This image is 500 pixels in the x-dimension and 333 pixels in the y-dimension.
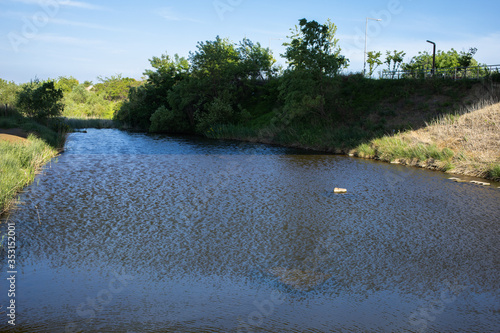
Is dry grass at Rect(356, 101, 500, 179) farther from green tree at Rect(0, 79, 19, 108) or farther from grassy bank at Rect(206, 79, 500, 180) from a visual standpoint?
green tree at Rect(0, 79, 19, 108)

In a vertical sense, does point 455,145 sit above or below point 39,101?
below

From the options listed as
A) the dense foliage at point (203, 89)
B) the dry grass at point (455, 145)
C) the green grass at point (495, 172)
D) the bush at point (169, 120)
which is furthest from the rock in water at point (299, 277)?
the bush at point (169, 120)

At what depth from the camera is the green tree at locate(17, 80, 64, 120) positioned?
2936 centimetres

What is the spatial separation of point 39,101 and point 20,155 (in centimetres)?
1572

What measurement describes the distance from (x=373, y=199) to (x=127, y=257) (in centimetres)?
853

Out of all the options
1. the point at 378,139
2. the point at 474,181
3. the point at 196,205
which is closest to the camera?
the point at 196,205

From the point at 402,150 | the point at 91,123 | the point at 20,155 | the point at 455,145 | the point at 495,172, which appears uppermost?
the point at 91,123

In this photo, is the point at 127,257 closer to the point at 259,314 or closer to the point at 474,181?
the point at 259,314

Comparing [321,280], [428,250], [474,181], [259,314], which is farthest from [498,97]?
[259,314]

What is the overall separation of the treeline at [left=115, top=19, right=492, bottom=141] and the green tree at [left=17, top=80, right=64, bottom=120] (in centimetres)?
1302

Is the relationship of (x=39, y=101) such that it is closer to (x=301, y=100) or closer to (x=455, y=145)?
(x=301, y=100)

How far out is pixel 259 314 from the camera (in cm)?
590

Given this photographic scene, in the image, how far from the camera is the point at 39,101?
29.5 meters

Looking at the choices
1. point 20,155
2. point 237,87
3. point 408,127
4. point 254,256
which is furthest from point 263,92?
point 254,256
